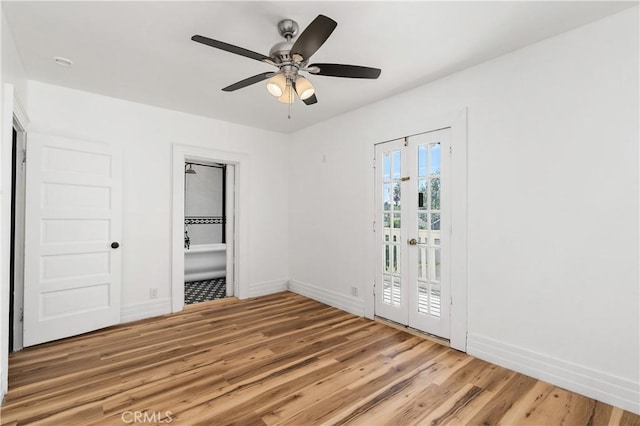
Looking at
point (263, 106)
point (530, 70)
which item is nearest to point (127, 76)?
point (263, 106)

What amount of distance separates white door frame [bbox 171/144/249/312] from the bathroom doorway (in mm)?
637

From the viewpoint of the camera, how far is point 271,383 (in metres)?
2.37

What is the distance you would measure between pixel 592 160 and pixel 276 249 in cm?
406

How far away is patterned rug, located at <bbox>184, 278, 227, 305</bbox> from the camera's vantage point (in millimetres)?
4738

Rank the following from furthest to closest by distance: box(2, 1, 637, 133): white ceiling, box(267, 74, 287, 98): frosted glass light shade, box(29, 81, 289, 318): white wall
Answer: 1. box(29, 81, 289, 318): white wall
2. box(267, 74, 287, 98): frosted glass light shade
3. box(2, 1, 637, 133): white ceiling

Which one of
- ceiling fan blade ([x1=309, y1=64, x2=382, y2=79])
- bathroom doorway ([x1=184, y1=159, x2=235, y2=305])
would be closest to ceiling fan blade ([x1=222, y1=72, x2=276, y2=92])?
ceiling fan blade ([x1=309, y1=64, x2=382, y2=79])

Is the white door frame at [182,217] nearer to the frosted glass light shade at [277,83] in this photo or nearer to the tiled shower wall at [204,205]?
the tiled shower wall at [204,205]

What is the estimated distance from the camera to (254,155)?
4.89 metres

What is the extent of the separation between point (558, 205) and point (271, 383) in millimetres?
2580

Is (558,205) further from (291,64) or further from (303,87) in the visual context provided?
(291,64)

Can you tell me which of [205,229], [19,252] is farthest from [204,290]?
[19,252]

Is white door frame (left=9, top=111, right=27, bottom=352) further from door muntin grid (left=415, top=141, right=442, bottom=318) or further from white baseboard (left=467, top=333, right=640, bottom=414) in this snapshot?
white baseboard (left=467, top=333, right=640, bottom=414)

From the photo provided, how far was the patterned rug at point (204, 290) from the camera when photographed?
474cm

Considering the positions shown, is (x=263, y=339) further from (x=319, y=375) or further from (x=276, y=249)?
(x=276, y=249)
